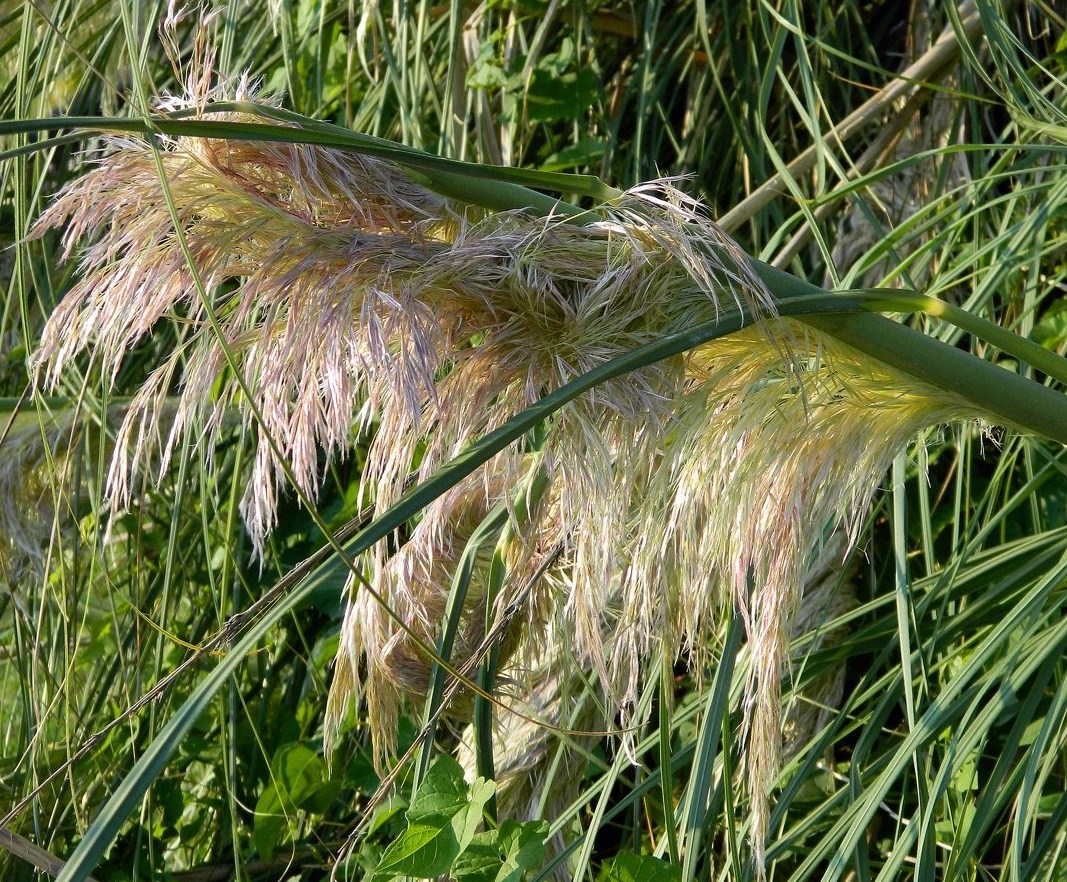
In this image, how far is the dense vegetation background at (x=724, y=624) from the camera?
1.04m

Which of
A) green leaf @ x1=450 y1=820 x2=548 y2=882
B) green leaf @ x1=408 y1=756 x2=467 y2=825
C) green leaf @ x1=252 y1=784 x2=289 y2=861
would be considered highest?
green leaf @ x1=408 y1=756 x2=467 y2=825

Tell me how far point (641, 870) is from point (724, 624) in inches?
10.9

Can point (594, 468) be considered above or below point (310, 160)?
below

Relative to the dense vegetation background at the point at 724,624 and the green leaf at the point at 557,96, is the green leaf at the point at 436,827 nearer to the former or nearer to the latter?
the dense vegetation background at the point at 724,624

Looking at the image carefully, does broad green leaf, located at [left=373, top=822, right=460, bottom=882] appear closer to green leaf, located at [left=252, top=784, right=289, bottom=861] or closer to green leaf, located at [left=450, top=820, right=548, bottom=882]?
green leaf, located at [left=450, top=820, right=548, bottom=882]

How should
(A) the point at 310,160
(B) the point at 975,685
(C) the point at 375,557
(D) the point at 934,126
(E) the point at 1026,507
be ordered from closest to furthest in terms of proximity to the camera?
(A) the point at 310,160, (C) the point at 375,557, (B) the point at 975,685, (E) the point at 1026,507, (D) the point at 934,126

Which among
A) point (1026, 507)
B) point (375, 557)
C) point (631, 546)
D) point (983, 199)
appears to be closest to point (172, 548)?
point (375, 557)

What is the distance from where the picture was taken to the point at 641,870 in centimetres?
87

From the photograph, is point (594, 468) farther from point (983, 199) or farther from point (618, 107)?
point (618, 107)

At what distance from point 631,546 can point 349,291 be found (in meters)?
0.30

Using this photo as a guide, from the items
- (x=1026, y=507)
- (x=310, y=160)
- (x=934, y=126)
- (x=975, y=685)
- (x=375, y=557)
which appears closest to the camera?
(x=310, y=160)

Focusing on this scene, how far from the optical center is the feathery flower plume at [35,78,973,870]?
0.52m

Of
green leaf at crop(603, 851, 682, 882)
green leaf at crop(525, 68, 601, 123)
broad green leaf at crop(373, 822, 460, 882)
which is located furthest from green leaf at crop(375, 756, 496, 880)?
green leaf at crop(525, 68, 601, 123)

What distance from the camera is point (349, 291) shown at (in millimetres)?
522
